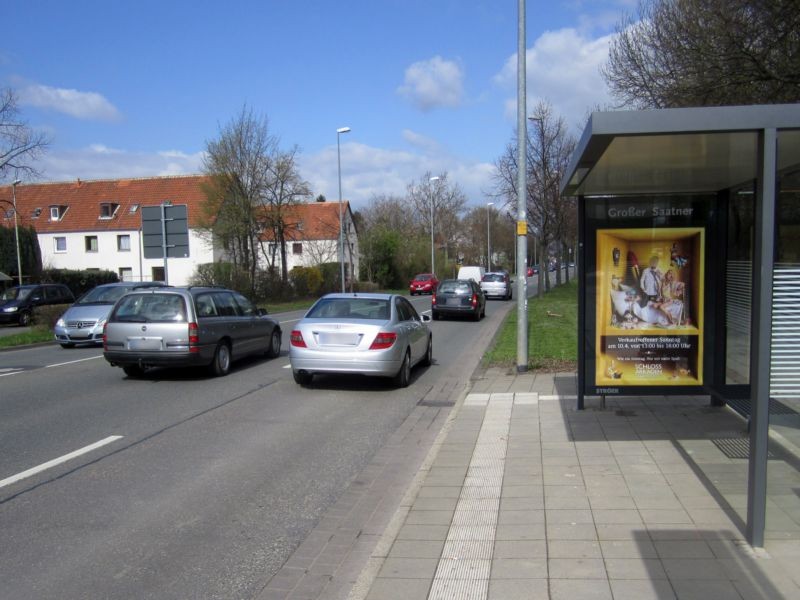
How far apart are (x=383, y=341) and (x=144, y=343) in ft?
12.9

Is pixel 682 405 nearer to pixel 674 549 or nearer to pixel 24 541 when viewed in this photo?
pixel 674 549

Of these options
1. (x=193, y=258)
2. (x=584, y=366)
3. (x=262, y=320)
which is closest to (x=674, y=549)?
(x=584, y=366)

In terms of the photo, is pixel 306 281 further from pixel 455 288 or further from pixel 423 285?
pixel 455 288

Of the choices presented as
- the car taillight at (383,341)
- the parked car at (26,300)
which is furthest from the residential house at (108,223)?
the car taillight at (383,341)

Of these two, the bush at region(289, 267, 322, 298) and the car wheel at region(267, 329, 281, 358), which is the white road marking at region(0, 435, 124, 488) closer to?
the car wheel at region(267, 329, 281, 358)

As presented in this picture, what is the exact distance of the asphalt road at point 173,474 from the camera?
165 inches

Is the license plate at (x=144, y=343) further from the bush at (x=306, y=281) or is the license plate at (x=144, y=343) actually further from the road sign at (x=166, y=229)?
the bush at (x=306, y=281)

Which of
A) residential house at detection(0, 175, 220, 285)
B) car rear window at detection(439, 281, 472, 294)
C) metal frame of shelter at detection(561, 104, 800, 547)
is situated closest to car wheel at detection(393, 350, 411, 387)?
metal frame of shelter at detection(561, 104, 800, 547)

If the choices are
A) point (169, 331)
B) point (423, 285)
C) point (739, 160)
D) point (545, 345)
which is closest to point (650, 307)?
point (739, 160)

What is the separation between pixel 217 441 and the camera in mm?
7340

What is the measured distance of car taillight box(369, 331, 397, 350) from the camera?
398 inches

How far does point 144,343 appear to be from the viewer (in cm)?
1099

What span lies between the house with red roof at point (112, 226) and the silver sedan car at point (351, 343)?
42.2 m

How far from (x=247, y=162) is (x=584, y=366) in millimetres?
33847
